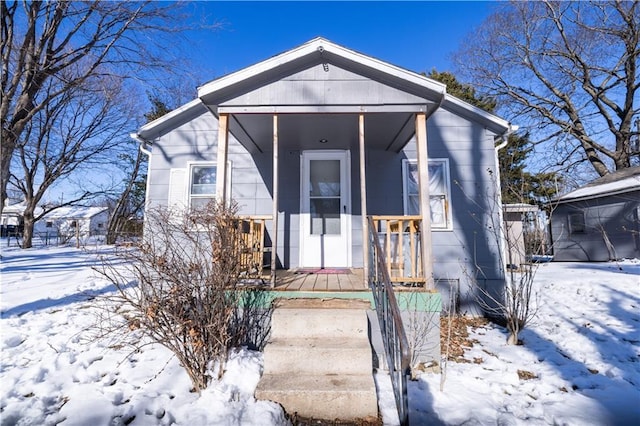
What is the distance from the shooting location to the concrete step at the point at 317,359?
2877 mm

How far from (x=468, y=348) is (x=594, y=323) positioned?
204 centimetres

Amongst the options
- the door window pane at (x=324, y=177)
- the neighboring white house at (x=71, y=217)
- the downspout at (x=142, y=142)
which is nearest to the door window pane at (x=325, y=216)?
the door window pane at (x=324, y=177)

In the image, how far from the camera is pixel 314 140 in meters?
5.43

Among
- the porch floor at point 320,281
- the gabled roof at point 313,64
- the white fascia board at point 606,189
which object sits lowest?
the porch floor at point 320,281

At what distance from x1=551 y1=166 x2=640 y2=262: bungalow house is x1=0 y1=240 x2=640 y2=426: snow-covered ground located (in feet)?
26.0

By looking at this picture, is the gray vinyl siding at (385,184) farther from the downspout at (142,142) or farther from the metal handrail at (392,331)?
the metal handrail at (392,331)

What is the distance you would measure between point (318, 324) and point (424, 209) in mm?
1928

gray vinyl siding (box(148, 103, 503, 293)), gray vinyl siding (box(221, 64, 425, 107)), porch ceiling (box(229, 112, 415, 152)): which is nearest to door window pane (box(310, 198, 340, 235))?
gray vinyl siding (box(148, 103, 503, 293))

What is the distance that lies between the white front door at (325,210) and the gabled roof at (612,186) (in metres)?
8.68

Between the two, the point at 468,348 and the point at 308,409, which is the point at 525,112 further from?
the point at 308,409

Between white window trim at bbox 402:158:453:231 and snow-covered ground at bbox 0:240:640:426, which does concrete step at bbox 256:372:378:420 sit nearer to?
snow-covered ground at bbox 0:240:640:426

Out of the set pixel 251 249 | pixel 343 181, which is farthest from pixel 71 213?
pixel 251 249

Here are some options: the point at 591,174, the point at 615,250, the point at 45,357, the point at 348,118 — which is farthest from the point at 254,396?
the point at 591,174

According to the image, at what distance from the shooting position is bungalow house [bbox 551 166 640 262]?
10250 mm
